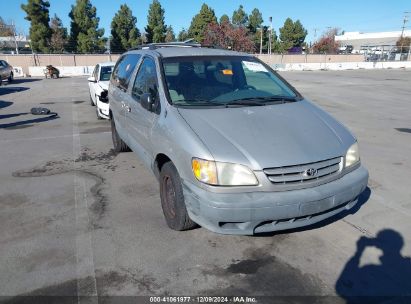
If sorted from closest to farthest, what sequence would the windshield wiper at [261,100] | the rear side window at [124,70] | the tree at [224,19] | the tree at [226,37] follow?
the windshield wiper at [261,100] → the rear side window at [124,70] → the tree at [226,37] → the tree at [224,19]

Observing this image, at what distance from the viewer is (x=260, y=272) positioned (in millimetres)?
2977

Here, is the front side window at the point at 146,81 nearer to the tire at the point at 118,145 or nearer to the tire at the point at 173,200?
the tire at the point at 173,200

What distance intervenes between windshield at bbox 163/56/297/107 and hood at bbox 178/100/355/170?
0.84ft

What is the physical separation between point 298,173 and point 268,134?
1.54ft

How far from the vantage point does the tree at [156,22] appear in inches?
2013

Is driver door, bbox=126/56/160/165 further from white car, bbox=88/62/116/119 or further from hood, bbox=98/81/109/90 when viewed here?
hood, bbox=98/81/109/90

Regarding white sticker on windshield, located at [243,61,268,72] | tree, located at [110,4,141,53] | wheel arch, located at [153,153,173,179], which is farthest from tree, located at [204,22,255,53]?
wheel arch, located at [153,153,173,179]

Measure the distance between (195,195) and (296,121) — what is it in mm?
1299

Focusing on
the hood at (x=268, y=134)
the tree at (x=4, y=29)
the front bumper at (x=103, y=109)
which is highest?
the tree at (x=4, y=29)

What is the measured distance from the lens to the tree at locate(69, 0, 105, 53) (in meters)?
44.4

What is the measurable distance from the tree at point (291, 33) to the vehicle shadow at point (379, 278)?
223ft

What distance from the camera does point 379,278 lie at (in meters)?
2.88

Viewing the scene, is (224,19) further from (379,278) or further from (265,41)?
(379,278)

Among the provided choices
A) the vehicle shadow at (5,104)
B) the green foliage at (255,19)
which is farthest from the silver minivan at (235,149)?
the green foliage at (255,19)
